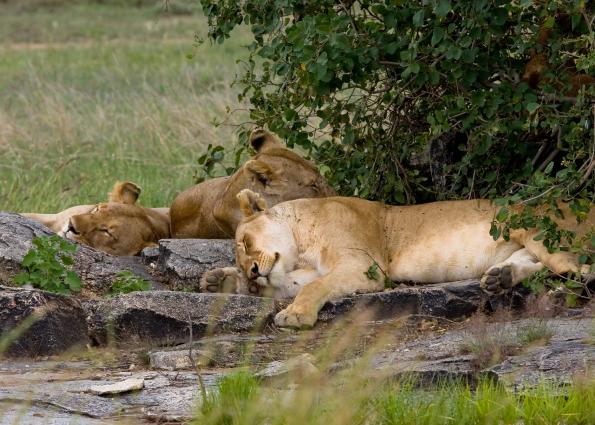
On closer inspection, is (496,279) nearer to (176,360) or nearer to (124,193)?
(176,360)

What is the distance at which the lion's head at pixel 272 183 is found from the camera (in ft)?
22.9

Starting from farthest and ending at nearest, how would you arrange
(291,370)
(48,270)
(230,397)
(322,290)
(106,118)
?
(106,118), (48,270), (322,290), (291,370), (230,397)

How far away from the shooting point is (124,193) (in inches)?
304

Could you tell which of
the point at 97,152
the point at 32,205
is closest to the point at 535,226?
the point at 32,205

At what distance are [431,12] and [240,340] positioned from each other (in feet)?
6.11

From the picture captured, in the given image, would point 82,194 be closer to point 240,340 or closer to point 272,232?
point 272,232

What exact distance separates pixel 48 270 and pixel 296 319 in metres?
1.26

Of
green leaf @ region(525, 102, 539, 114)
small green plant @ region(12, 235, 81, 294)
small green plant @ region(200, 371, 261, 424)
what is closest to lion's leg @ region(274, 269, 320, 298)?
small green plant @ region(12, 235, 81, 294)

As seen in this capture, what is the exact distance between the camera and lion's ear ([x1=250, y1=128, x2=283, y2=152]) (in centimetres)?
743

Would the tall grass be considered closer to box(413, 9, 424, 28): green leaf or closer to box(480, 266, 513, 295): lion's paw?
box(480, 266, 513, 295): lion's paw

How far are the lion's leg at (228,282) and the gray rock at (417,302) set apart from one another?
50cm

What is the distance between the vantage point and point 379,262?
611 centimetres

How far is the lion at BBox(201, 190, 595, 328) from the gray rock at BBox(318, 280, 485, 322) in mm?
84

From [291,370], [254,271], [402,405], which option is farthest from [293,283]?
[402,405]
